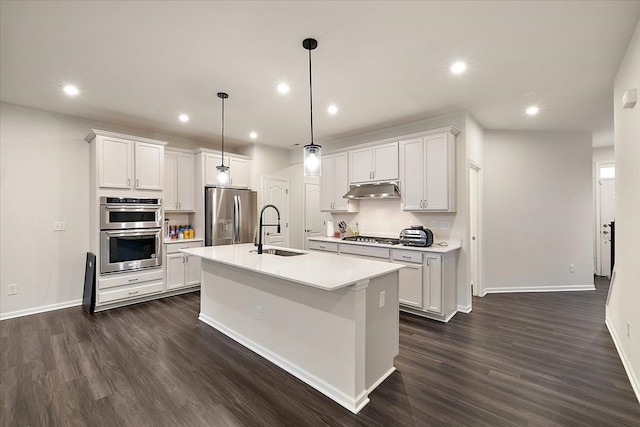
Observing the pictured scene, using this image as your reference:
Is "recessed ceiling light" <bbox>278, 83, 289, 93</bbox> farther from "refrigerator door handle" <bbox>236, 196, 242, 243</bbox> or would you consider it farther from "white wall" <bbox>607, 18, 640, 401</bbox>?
"white wall" <bbox>607, 18, 640, 401</bbox>

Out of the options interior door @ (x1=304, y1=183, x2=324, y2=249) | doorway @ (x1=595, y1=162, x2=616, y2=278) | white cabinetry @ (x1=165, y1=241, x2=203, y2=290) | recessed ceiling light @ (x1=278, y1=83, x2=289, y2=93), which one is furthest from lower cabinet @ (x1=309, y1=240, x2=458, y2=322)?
doorway @ (x1=595, y1=162, x2=616, y2=278)

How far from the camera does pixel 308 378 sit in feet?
7.59

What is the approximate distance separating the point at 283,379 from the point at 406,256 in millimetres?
2175

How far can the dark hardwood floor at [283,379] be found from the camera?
Answer: 6.33 ft

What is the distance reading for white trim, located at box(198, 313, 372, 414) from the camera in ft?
6.63

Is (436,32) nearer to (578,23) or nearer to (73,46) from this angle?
(578,23)

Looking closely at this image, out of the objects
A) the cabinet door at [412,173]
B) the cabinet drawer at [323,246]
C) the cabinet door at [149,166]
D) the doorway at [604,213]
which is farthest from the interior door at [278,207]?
the doorway at [604,213]

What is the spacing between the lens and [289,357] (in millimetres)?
2506

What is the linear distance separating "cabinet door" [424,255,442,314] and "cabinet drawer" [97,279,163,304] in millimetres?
3958

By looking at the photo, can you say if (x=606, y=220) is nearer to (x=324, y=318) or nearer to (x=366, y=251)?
(x=366, y=251)

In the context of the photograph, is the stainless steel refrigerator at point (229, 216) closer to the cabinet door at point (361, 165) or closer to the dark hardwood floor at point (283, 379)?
the dark hardwood floor at point (283, 379)

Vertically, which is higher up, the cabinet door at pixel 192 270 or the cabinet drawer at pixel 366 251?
the cabinet drawer at pixel 366 251

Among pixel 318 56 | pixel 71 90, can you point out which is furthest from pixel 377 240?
pixel 71 90

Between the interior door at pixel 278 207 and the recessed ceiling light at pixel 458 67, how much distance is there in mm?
3984
